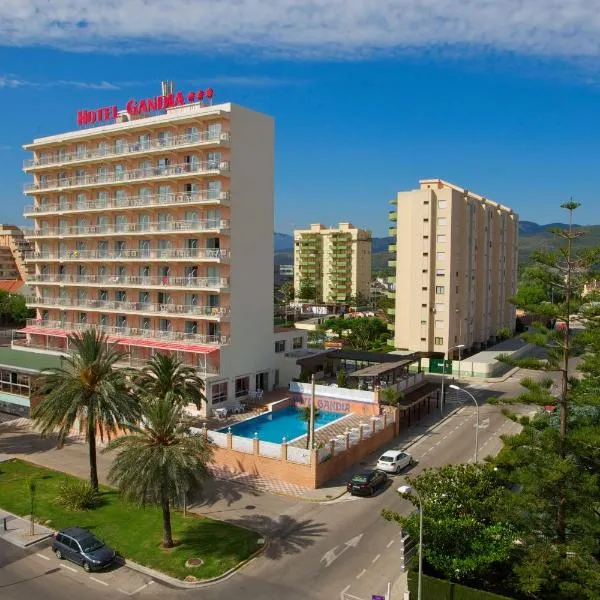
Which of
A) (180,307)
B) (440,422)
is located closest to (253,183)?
(180,307)

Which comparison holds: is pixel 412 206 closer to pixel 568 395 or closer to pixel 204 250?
pixel 204 250

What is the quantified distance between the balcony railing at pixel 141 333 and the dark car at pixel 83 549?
24.8 meters

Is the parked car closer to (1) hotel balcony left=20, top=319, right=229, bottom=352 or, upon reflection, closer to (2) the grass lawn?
(2) the grass lawn

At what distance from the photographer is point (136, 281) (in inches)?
2227

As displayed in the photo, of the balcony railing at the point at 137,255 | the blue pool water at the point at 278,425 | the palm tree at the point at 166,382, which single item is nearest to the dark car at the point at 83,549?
the palm tree at the point at 166,382

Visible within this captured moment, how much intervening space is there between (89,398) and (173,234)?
22.8m

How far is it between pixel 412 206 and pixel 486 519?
190ft

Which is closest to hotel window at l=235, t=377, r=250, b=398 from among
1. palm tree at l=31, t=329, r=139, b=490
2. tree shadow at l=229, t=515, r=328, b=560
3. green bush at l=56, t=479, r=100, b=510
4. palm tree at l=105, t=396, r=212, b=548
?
palm tree at l=31, t=329, r=139, b=490

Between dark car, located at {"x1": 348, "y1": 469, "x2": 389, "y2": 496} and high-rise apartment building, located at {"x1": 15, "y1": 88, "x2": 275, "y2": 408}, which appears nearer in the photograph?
dark car, located at {"x1": 348, "y1": 469, "x2": 389, "y2": 496}

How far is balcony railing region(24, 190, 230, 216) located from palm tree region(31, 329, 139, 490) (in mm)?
19882

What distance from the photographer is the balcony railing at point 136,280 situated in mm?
51406

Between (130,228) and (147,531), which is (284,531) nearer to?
(147,531)

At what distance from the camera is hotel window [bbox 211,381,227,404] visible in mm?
50000

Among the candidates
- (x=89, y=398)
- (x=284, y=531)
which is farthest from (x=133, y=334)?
(x=284, y=531)
